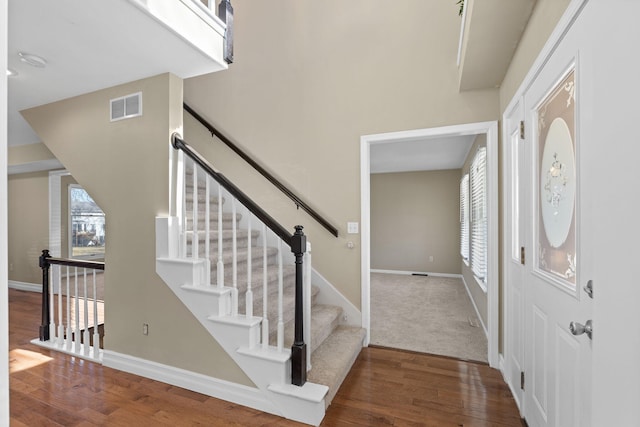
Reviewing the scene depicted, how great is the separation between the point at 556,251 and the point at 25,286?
301 inches

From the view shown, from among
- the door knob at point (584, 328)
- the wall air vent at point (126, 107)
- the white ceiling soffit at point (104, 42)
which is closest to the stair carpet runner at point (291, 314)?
the wall air vent at point (126, 107)

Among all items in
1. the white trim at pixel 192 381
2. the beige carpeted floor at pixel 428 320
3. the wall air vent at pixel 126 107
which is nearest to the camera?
the white trim at pixel 192 381

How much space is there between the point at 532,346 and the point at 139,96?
331cm

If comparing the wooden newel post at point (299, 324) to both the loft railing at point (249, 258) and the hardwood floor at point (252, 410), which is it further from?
the hardwood floor at point (252, 410)

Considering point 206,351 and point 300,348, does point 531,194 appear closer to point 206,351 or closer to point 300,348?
point 300,348

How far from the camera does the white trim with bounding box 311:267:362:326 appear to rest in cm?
301

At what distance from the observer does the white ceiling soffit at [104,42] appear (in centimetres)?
165

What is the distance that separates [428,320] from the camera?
11.9ft

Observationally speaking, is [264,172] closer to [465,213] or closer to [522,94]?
[522,94]

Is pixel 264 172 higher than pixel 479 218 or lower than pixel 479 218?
higher

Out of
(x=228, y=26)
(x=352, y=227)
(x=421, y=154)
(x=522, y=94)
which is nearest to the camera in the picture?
(x=522, y=94)

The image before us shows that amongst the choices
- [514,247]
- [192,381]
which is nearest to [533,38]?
[514,247]

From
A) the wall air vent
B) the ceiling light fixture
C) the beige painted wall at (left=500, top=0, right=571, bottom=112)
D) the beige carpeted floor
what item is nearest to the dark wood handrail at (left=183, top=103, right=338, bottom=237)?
the wall air vent

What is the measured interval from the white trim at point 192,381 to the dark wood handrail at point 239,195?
3.60ft
